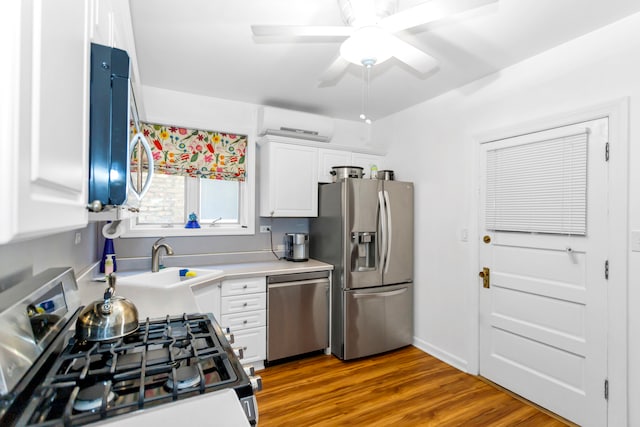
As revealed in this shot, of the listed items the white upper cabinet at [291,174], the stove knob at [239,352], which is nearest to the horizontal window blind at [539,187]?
the white upper cabinet at [291,174]

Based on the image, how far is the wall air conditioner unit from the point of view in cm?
314

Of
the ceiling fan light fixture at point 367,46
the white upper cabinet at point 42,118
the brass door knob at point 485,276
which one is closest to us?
the white upper cabinet at point 42,118

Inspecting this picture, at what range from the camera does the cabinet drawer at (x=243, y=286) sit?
2651mm

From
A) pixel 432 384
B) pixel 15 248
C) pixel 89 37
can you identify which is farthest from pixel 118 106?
pixel 432 384

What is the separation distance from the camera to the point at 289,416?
2.13 metres

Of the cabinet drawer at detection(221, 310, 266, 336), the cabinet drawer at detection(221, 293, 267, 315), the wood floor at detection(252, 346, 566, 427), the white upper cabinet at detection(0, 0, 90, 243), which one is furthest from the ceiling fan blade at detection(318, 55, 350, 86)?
the wood floor at detection(252, 346, 566, 427)

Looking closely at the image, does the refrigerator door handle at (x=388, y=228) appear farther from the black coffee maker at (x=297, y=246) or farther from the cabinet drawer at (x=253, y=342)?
the cabinet drawer at (x=253, y=342)

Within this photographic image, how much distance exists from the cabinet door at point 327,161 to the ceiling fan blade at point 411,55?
5.38 feet

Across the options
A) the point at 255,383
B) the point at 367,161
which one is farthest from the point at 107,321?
the point at 367,161

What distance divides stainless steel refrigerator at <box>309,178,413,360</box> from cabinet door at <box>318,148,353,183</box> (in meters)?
0.19

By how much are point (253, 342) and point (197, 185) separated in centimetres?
160

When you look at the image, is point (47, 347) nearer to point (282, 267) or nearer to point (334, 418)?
point (334, 418)

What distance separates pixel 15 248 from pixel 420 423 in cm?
230

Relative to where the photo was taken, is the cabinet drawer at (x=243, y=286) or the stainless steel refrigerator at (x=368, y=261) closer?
the cabinet drawer at (x=243, y=286)
